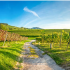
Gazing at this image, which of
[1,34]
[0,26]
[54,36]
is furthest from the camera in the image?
[0,26]

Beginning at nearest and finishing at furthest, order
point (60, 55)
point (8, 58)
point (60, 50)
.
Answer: point (8, 58) < point (60, 55) < point (60, 50)

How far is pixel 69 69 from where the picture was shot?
779cm

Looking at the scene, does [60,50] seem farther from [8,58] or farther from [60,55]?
[8,58]

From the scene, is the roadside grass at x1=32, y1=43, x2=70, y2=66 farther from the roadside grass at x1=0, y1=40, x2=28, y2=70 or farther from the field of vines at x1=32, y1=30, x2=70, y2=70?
the roadside grass at x1=0, y1=40, x2=28, y2=70

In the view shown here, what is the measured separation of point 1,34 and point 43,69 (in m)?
20.0

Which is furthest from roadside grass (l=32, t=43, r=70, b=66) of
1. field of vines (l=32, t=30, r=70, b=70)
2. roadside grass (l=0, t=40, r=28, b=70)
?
roadside grass (l=0, t=40, r=28, b=70)

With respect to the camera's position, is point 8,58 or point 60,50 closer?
point 8,58

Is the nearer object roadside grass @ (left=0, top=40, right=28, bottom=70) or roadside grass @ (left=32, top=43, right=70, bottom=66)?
roadside grass @ (left=0, top=40, right=28, bottom=70)

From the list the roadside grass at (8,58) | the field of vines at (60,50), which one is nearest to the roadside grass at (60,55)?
the field of vines at (60,50)

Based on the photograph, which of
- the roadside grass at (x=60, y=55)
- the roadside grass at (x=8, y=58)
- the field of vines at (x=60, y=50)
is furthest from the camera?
the field of vines at (x=60, y=50)

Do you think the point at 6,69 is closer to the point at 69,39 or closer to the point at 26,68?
the point at 26,68

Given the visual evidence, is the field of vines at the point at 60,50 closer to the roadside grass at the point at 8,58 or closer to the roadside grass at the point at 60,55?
the roadside grass at the point at 60,55

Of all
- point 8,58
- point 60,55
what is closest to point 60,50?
point 60,55

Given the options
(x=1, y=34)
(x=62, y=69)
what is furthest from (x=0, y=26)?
(x=62, y=69)
